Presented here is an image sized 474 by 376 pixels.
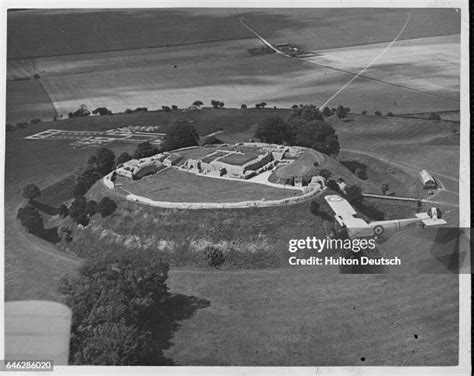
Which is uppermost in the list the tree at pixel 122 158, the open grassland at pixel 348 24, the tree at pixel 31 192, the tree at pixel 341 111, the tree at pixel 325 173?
the open grassland at pixel 348 24

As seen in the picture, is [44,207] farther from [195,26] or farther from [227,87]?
[195,26]

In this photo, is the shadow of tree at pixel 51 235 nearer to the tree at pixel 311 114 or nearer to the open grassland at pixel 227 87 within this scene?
the open grassland at pixel 227 87

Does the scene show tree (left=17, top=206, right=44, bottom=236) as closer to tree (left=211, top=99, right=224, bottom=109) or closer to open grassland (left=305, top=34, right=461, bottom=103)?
tree (left=211, top=99, right=224, bottom=109)

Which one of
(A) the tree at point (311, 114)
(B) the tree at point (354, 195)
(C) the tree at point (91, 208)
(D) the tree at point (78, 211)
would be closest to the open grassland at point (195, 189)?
(C) the tree at point (91, 208)

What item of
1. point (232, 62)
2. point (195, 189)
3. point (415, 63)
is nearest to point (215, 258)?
point (195, 189)

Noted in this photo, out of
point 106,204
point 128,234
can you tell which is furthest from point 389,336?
point 106,204

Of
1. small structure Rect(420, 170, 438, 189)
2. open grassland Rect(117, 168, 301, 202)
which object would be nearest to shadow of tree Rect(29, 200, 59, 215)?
open grassland Rect(117, 168, 301, 202)

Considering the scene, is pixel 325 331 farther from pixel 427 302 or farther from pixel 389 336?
pixel 427 302
